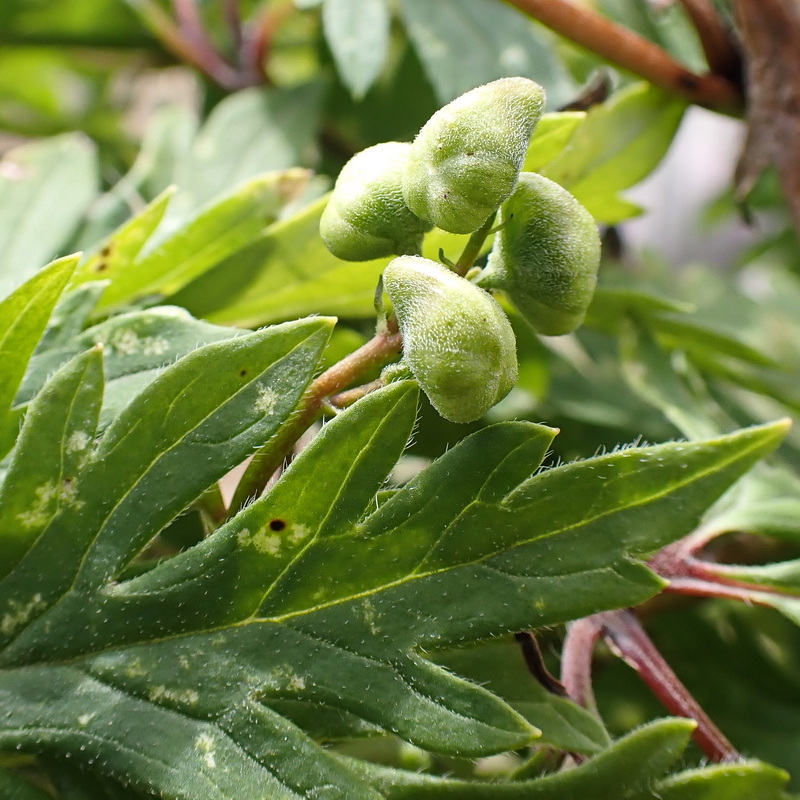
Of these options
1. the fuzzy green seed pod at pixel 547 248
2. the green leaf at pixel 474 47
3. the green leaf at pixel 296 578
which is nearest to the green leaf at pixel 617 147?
the green leaf at pixel 474 47

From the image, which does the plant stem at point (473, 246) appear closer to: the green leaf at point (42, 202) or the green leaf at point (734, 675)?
the green leaf at point (42, 202)

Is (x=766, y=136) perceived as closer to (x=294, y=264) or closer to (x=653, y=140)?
(x=653, y=140)

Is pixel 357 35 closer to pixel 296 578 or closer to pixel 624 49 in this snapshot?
pixel 624 49

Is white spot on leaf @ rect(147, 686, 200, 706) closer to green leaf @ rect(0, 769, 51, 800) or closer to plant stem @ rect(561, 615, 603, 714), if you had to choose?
green leaf @ rect(0, 769, 51, 800)

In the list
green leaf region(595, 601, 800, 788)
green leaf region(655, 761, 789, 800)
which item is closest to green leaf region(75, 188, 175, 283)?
green leaf region(655, 761, 789, 800)

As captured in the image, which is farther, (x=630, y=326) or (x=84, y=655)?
(x=630, y=326)

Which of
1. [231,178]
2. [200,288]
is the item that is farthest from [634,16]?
[200,288]

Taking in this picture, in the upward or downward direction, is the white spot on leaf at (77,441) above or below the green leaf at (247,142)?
above
